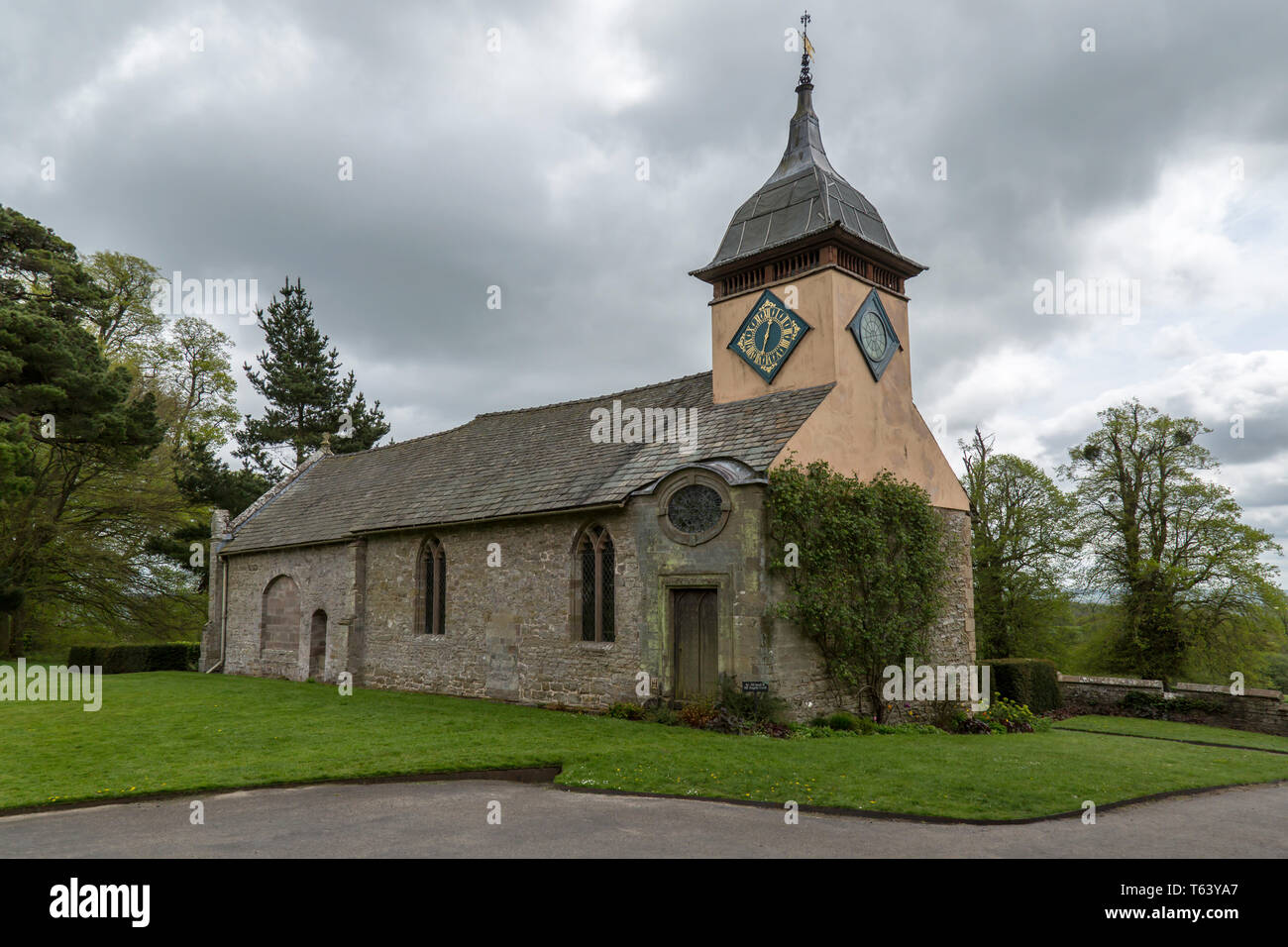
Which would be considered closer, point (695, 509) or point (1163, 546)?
point (695, 509)

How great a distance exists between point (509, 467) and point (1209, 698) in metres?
18.8

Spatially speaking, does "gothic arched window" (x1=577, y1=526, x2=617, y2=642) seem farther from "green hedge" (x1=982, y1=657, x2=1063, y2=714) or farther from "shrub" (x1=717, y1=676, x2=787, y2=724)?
"green hedge" (x1=982, y1=657, x2=1063, y2=714)

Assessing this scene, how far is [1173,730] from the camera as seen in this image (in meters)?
18.0

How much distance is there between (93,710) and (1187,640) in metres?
30.6

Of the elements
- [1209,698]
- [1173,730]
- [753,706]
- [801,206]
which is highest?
[801,206]

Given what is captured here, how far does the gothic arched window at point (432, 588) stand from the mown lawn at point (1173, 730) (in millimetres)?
15099

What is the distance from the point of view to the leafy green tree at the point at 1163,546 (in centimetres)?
2531

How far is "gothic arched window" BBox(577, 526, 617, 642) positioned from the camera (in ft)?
52.0

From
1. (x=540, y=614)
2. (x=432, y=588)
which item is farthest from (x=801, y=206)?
(x=432, y=588)

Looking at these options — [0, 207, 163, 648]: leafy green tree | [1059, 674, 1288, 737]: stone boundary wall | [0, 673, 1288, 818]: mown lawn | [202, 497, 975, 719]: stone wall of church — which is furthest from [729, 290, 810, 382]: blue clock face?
[0, 207, 163, 648]: leafy green tree

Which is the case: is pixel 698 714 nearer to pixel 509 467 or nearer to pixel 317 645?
pixel 509 467

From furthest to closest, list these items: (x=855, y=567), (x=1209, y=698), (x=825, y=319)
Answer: (x=1209, y=698)
(x=825, y=319)
(x=855, y=567)

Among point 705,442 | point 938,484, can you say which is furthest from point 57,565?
point 938,484

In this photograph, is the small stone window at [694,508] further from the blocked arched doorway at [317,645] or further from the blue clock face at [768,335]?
the blocked arched doorway at [317,645]
